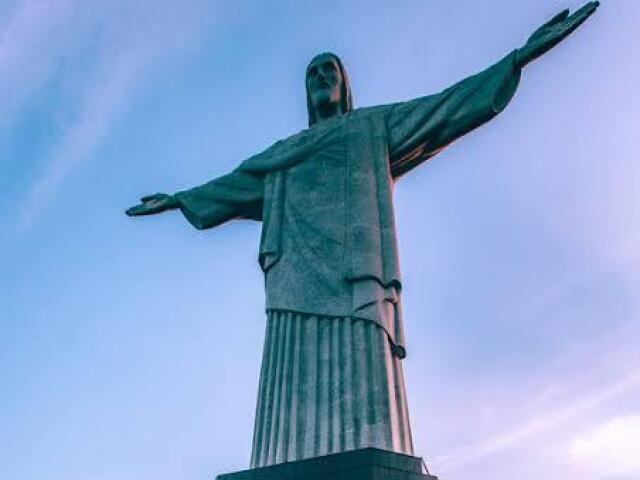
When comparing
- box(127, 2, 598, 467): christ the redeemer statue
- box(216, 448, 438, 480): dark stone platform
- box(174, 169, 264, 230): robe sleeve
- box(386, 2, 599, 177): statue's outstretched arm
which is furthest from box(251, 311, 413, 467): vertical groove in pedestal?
box(386, 2, 599, 177): statue's outstretched arm

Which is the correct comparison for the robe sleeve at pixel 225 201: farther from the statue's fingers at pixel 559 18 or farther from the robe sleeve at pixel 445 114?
the statue's fingers at pixel 559 18

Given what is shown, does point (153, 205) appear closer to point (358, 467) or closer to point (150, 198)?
point (150, 198)

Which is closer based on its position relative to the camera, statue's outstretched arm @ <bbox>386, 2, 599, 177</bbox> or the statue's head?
statue's outstretched arm @ <bbox>386, 2, 599, 177</bbox>

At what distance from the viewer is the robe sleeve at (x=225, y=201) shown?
11.7m

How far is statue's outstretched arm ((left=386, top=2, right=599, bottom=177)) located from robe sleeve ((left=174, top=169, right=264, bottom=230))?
6.69 feet

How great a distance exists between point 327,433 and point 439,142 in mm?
4092

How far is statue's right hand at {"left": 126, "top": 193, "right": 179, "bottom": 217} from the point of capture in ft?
39.8

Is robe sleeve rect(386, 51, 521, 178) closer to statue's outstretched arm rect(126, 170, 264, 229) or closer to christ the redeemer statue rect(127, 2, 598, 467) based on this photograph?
christ the redeemer statue rect(127, 2, 598, 467)

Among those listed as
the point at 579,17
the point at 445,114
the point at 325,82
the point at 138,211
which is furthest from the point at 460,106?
the point at 138,211

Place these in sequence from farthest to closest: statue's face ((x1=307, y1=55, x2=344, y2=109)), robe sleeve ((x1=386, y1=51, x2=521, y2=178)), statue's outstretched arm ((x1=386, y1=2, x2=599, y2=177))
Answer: statue's face ((x1=307, y1=55, x2=344, y2=109)), robe sleeve ((x1=386, y1=51, x2=521, y2=178)), statue's outstretched arm ((x1=386, y1=2, x2=599, y2=177))

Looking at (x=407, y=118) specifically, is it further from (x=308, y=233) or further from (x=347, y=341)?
(x=347, y=341)

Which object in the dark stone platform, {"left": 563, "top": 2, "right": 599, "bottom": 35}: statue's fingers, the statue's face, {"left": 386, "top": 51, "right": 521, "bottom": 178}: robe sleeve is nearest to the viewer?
the dark stone platform

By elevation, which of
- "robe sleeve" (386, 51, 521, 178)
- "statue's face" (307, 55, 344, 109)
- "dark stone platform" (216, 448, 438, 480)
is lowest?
"dark stone platform" (216, 448, 438, 480)

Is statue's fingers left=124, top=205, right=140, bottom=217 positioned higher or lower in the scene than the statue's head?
lower
